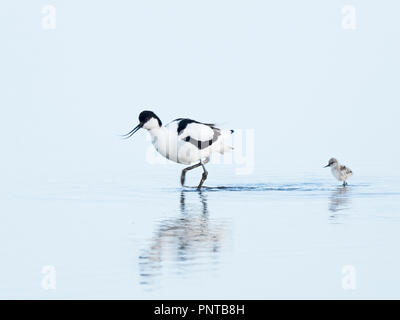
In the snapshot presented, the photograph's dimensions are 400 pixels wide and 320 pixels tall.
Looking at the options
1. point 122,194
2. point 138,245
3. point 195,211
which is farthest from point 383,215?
point 122,194

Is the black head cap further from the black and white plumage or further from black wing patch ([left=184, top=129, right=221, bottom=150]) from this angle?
black wing patch ([left=184, top=129, right=221, bottom=150])

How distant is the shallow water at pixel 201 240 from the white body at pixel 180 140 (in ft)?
3.15

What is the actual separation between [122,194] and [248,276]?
6.58 metres

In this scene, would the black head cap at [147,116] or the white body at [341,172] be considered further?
the black head cap at [147,116]

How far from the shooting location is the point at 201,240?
35.3ft

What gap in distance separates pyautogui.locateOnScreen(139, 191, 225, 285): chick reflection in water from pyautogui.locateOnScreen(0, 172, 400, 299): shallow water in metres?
0.01

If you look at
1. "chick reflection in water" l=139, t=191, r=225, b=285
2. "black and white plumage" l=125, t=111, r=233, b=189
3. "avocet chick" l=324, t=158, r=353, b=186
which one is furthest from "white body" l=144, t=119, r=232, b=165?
"chick reflection in water" l=139, t=191, r=225, b=285

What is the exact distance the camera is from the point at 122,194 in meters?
15.5

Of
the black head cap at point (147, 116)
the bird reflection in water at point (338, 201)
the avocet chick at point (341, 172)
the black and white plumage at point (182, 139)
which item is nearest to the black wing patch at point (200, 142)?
the black and white plumage at point (182, 139)

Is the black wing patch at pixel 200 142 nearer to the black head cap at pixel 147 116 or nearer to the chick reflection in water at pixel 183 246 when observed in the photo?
the black head cap at pixel 147 116

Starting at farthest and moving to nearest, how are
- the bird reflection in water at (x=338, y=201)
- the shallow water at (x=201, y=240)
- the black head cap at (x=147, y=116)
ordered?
the black head cap at (x=147, y=116) → the bird reflection in water at (x=338, y=201) → the shallow water at (x=201, y=240)

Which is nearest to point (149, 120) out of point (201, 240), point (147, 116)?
point (147, 116)

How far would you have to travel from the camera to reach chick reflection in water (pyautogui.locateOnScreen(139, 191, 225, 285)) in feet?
30.7

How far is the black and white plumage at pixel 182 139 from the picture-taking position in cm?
1673
